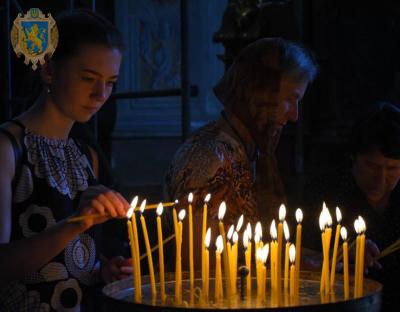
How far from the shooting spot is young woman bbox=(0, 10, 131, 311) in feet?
7.59

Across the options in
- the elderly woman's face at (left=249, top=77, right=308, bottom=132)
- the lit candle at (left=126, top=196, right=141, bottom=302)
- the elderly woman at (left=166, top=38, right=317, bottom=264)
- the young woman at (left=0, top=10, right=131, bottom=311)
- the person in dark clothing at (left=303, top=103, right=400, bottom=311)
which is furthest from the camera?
the person in dark clothing at (left=303, top=103, right=400, bottom=311)

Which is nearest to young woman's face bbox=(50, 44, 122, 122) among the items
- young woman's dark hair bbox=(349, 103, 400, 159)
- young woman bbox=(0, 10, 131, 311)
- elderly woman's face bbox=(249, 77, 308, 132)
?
young woman bbox=(0, 10, 131, 311)

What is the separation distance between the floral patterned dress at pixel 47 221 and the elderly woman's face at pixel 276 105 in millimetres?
701

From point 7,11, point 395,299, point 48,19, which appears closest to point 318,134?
point 7,11

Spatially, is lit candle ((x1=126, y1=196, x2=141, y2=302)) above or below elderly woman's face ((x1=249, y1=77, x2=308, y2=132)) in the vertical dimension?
below

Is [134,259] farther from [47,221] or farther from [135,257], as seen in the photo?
[47,221]

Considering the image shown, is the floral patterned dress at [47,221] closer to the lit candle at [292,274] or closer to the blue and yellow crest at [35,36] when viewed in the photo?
the blue and yellow crest at [35,36]

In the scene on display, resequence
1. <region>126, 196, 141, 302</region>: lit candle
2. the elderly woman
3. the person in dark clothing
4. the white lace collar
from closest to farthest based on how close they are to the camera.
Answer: <region>126, 196, 141, 302</region>: lit candle
the white lace collar
the elderly woman
the person in dark clothing

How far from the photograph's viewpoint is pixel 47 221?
2414mm

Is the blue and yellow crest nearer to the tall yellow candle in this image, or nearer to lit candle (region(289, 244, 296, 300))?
the tall yellow candle

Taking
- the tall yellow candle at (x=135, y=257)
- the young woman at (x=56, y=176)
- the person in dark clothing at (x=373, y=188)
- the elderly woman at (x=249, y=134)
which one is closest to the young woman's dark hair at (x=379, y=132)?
the person in dark clothing at (x=373, y=188)

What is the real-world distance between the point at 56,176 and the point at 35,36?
2.32 ft

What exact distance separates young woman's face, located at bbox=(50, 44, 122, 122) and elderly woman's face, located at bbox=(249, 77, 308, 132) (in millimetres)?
610

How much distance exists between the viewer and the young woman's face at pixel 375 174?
3.30m
